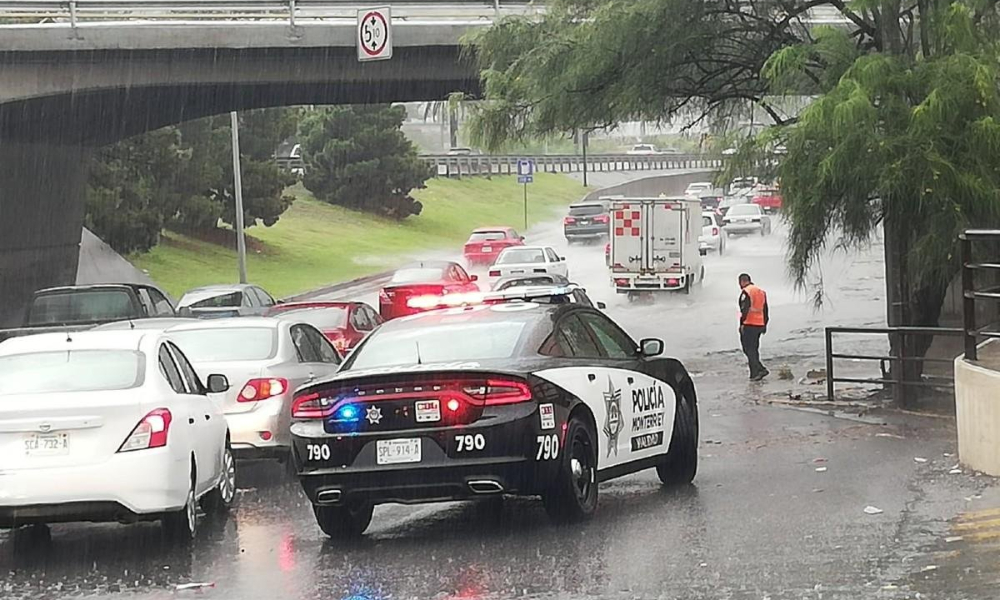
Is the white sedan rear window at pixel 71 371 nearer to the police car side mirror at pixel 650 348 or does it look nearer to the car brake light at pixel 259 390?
the car brake light at pixel 259 390

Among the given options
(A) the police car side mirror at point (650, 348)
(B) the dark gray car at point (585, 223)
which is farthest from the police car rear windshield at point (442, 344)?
(B) the dark gray car at point (585, 223)

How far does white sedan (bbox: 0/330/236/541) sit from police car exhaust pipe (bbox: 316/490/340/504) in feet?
3.33

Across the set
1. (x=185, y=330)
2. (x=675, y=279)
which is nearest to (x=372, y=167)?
(x=675, y=279)

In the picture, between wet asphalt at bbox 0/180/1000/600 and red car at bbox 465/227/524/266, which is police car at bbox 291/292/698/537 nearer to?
wet asphalt at bbox 0/180/1000/600

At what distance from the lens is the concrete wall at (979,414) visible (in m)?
11.8

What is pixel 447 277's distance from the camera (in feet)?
119

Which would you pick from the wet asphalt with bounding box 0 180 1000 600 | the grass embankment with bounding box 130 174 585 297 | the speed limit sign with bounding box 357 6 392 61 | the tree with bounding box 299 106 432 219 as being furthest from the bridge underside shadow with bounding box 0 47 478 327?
the tree with bounding box 299 106 432 219

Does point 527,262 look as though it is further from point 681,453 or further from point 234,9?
point 681,453

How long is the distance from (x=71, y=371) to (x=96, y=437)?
0.93 metres

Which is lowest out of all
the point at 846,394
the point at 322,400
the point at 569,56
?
the point at 846,394

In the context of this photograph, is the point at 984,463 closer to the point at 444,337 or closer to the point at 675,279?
the point at 444,337

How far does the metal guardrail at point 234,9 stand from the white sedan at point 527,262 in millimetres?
14025

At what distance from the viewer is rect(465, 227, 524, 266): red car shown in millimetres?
54031

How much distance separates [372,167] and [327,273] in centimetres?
1423
